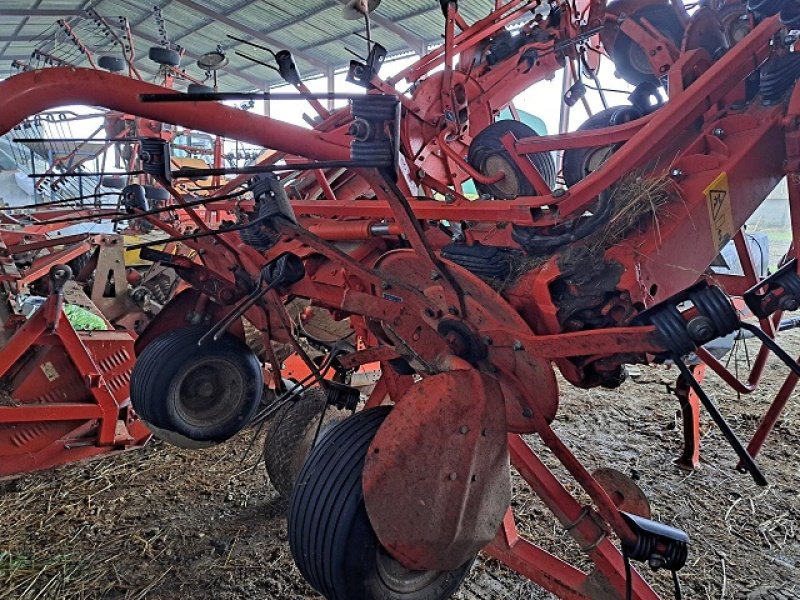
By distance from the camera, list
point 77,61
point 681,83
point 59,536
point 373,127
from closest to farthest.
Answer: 1. point 373,127
2. point 681,83
3. point 59,536
4. point 77,61

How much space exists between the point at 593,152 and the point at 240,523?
2379 mm

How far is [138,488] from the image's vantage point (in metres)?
3.20

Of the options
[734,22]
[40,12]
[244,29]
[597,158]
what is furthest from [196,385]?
[40,12]

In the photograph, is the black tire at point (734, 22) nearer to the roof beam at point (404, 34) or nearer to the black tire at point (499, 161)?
the black tire at point (499, 161)

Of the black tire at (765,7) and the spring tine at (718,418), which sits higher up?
the black tire at (765,7)

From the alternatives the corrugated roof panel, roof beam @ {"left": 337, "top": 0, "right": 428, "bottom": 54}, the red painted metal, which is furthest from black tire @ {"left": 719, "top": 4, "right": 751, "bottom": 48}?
roof beam @ {"left": 337, "top": 0, "right": 428, "bottom": 54}

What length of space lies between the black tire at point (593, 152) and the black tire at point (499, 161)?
0.14 m

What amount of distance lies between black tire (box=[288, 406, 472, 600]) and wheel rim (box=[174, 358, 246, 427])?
51.2 inches

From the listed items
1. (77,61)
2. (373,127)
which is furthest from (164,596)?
(77,61)

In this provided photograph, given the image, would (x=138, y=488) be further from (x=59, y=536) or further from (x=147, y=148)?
(x=147, y=148)

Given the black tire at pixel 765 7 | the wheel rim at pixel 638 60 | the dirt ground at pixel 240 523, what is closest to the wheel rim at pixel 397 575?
the dirt ground at pixel 240 523

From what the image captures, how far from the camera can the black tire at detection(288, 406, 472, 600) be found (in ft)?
5.10

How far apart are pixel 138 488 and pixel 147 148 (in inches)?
90.3

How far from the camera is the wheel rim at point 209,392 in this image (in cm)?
283
